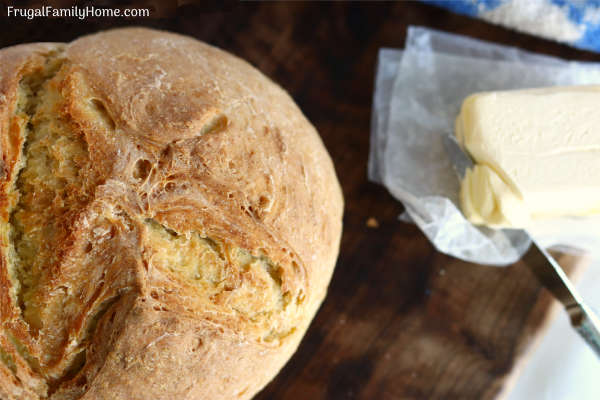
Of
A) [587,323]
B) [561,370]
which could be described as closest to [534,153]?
[587,323]

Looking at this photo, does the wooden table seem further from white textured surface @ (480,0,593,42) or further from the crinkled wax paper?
white textured surface @ (480,0,593,42)

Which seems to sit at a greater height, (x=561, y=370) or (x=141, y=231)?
(x=141, y=231)

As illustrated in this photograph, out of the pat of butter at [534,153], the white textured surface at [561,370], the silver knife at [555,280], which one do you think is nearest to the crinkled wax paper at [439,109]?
the silver knife at [555,280]

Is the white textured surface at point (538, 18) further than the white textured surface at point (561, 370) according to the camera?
No

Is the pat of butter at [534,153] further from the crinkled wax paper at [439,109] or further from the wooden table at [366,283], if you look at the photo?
the wooden table at [366,283]

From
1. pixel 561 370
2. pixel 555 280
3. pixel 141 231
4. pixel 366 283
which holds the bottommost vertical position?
pixel 561 370

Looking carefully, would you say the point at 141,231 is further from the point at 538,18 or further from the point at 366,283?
the point at 538,18

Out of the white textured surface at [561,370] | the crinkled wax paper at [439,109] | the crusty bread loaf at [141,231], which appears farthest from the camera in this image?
the white textured surface at [561,370]
